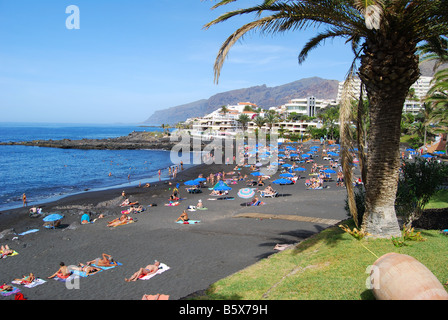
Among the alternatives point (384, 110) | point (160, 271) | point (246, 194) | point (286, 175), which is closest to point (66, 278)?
point (160, 271)

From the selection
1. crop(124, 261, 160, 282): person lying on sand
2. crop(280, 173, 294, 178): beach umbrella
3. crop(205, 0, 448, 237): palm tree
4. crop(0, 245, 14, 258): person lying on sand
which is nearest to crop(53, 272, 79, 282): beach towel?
crop(124, 261, 160, 282): person lying on sand

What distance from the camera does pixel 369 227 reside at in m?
7.51

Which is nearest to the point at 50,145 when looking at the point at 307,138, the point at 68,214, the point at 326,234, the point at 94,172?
the point at 94,172

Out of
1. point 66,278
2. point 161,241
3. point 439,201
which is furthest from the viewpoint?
point 439,201

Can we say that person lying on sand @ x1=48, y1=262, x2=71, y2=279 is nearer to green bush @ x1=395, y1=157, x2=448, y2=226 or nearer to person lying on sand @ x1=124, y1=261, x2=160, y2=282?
person lying on sand @ x1=124, y1=261, x2=160, y2=282

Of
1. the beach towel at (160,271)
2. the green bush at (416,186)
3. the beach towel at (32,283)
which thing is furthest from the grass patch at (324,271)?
the beach towel at (32,283)

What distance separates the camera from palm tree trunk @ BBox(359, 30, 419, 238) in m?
6.39

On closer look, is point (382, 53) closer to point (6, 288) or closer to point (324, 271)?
point (324, 271)

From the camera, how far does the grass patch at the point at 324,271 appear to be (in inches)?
223

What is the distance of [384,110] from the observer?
6762mm

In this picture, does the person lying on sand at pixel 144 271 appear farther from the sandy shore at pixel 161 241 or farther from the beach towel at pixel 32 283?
the beach towel at pixel 32 283

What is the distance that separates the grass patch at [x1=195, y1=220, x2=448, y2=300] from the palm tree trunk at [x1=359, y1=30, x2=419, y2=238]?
2.16 feet

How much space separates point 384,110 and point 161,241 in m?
10.0

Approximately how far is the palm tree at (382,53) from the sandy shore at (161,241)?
500 cm
